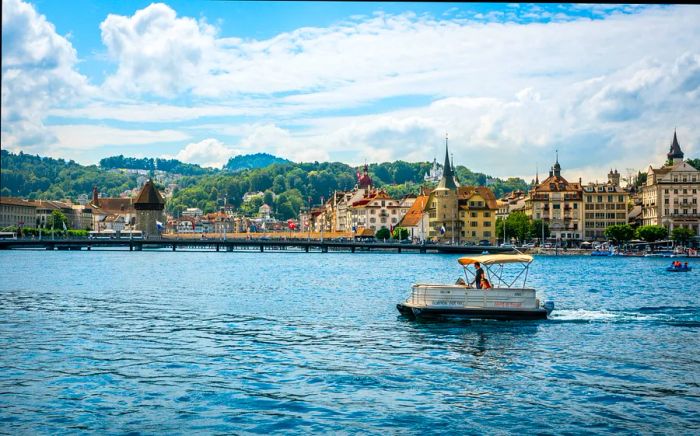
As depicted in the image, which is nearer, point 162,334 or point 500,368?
point 500,368

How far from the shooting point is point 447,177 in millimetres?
149875

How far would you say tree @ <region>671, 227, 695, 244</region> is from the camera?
421ft

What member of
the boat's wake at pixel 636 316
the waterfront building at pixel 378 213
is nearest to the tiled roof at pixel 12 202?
the waterfront building at pixel 378 213

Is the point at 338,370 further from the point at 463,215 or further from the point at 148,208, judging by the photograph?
the point at 148,208

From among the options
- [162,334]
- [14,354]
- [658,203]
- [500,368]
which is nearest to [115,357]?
[14,354]

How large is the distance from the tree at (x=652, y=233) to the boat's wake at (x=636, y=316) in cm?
9519

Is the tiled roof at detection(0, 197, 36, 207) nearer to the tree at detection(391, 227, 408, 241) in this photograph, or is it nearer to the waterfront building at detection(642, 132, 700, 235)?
the tree at detection(391, 227, 408, 241)

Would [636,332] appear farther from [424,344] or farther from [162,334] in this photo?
[162,334]

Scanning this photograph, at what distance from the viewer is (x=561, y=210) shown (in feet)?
470

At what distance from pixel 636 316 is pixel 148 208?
539 feet

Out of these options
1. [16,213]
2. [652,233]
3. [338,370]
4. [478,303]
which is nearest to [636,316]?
[478,303]

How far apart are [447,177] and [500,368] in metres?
130

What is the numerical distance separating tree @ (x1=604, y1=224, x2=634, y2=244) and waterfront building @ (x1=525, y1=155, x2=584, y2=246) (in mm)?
10676

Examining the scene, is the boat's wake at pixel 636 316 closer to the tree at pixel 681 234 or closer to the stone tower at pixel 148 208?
the tree at pixel 681 234
